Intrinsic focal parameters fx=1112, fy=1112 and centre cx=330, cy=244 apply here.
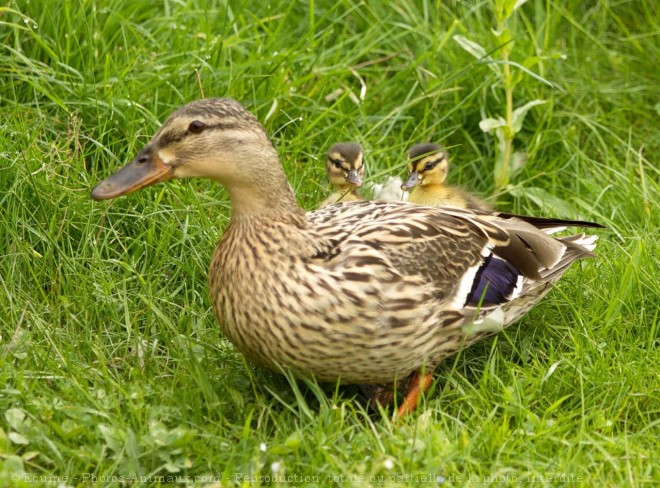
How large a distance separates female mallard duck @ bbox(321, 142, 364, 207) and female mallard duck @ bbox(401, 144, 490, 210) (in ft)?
0.89

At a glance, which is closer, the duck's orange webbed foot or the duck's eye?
the duck's eye

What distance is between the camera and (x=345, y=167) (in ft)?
15.7

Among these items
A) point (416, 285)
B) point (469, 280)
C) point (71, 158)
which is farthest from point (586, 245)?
point (71, 158)

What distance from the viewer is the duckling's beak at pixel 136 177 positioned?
143 inches

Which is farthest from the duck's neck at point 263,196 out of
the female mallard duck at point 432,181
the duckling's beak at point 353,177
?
the female mallard duck at point 432,181

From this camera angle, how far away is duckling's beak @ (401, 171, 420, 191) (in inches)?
197

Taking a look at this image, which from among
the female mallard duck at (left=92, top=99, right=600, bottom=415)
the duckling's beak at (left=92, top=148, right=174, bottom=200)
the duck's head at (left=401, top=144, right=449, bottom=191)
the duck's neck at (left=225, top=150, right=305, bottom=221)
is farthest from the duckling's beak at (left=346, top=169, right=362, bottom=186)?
the duckling's beak at (left=92, top=148, right=174, bottom=200)

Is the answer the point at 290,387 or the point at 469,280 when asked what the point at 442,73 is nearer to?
the point at 469,280

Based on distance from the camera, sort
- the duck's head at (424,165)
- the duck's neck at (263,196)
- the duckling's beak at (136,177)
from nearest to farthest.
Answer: the duckling's beak at (136,177) < the duck's neck at (263,196) < the duck's head at (424,165)

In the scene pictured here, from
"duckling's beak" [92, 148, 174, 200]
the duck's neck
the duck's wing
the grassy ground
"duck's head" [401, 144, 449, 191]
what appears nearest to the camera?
the grassy ground

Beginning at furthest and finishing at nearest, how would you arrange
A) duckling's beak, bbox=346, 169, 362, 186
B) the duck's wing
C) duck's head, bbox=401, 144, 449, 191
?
duck's head, bbox=401, 144, 449, 191 → duckling's beak, bbox=346, 169, 362, 186 → the duck's wing

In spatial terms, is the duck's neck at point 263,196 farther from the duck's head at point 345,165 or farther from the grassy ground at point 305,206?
the duck's head at point 345,165

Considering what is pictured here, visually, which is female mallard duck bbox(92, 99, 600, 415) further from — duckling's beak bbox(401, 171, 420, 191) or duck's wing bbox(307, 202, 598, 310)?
duckling's beak bbox(401, 171, 420, 191)

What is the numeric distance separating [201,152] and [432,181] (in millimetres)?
1695
